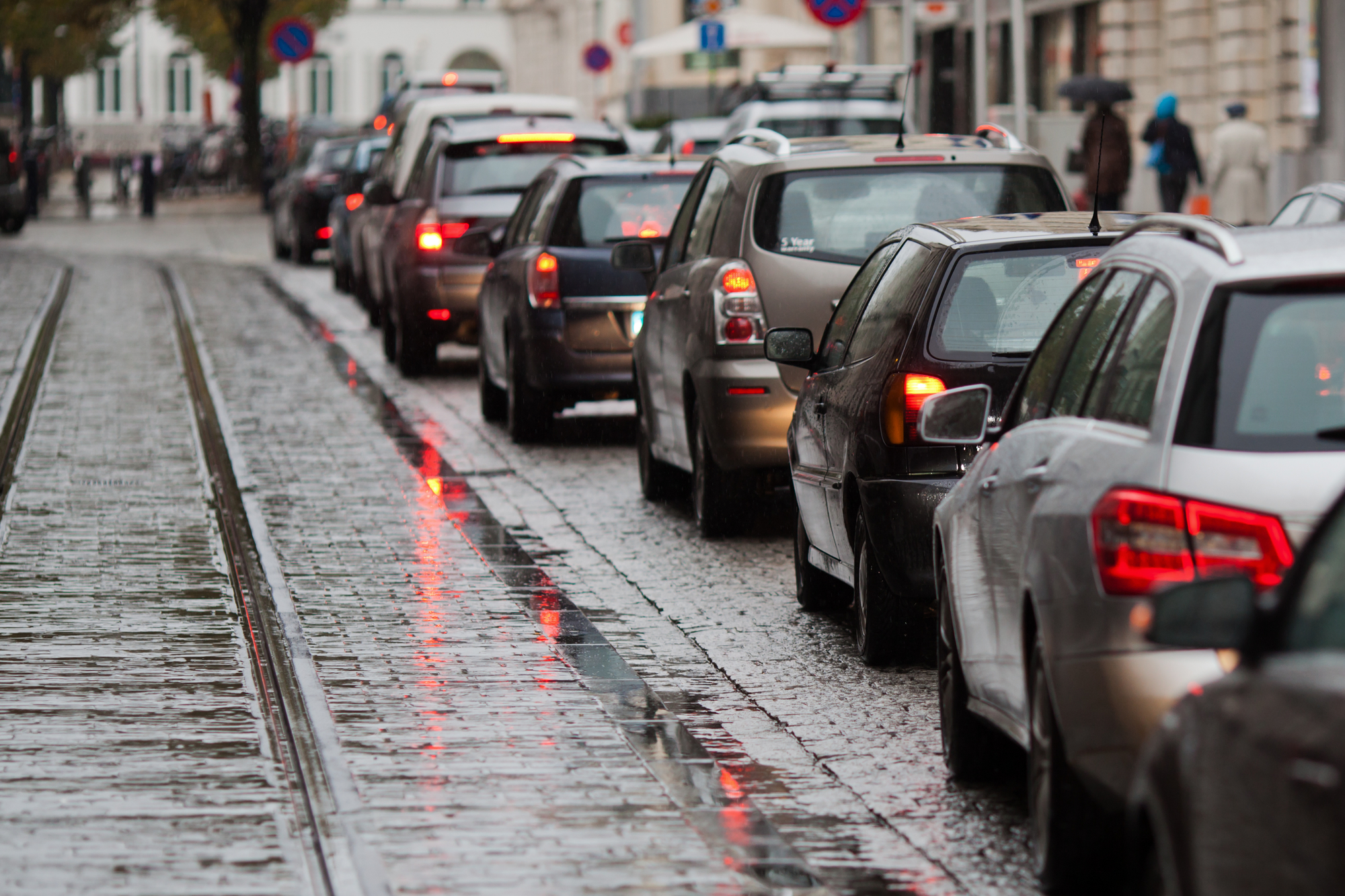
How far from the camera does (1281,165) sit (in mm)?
25922

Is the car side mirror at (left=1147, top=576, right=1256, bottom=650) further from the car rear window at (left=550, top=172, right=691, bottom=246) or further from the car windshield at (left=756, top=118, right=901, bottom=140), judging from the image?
the car windshield at (left=756, top=118, right=901, bottom=140)

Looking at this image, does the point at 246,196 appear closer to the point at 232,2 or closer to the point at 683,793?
the point at 232,2

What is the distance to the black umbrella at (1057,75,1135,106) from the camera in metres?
26.1

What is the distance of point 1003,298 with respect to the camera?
7.79 meters

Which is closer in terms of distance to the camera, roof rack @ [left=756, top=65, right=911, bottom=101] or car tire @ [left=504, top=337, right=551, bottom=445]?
car tire @ [left=504, top=337, right=551, bottom=445]

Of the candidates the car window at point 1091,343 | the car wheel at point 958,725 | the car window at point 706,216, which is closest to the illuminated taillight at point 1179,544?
the car window at point 1091,343

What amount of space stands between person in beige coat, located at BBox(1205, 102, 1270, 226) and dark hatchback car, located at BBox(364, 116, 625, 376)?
7.83 metres

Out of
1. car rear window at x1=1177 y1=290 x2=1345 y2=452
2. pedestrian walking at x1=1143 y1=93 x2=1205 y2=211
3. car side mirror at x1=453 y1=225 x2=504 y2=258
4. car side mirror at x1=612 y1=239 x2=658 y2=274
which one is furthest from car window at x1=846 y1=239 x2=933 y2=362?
pedestrian walking at x1=1143 y1=93 x2=1205 y2=211

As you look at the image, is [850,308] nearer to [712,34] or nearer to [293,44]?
[712,34]

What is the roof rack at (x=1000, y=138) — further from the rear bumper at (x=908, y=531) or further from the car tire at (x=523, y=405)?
the car tire at (x=523, y=405)

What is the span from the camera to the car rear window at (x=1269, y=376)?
14.4ft

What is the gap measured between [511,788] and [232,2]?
4543 cm

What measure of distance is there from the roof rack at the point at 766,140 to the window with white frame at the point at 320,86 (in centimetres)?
9998

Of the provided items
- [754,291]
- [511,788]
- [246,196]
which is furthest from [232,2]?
[511,788]
